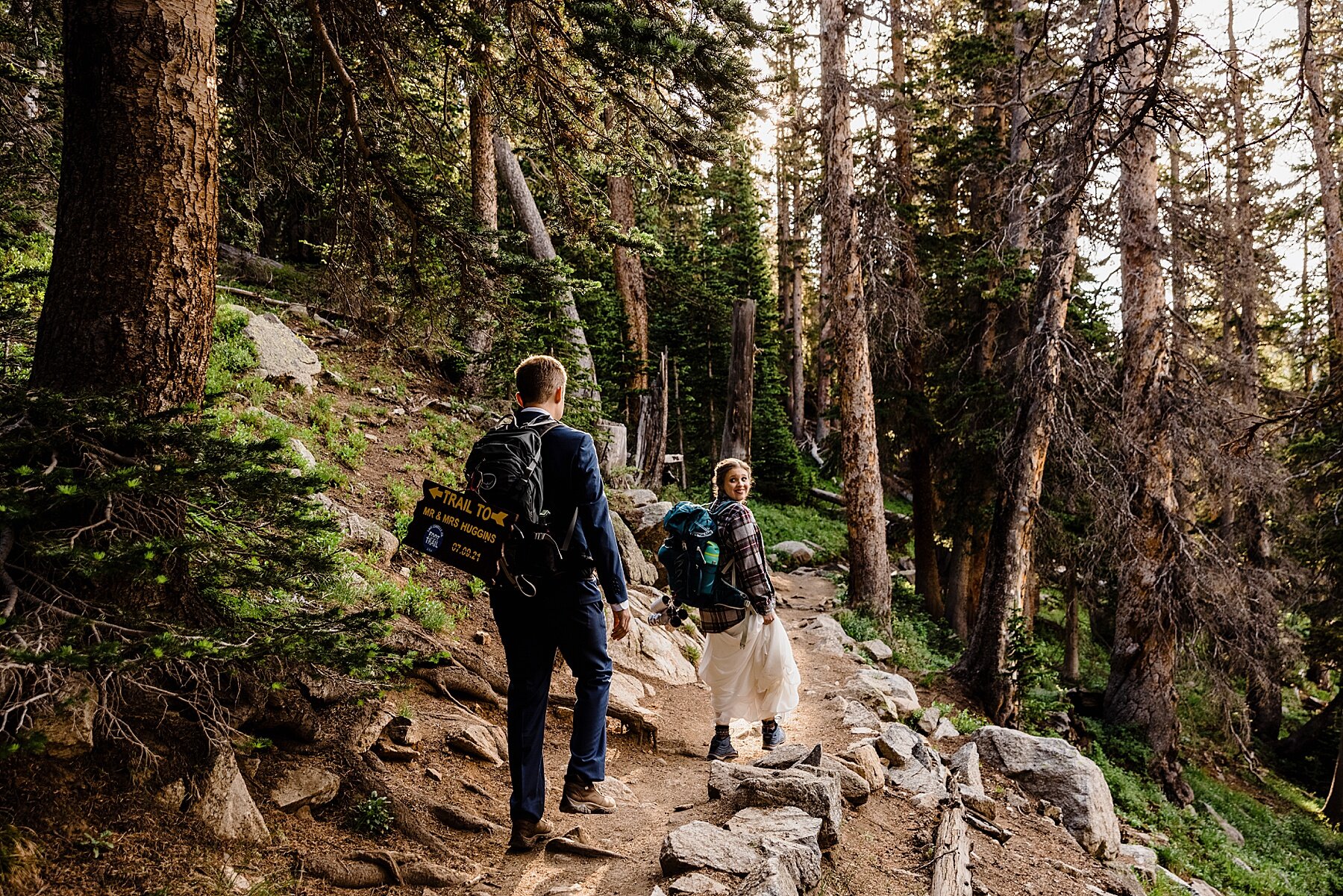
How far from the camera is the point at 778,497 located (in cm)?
2822

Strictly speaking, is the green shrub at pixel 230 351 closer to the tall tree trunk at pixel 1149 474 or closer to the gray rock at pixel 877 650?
the gray rock at pixel 877 650

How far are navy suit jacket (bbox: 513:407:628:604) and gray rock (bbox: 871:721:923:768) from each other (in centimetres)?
388

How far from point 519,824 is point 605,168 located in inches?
211

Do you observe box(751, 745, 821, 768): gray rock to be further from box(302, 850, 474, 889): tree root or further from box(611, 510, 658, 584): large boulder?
box(611, 510, 658, 584): large boulder

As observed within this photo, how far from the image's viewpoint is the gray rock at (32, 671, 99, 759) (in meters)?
2.76

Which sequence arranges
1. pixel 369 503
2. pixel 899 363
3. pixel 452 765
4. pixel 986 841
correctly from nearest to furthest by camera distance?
pixel 452 765 < pixel 986 841 < pixel 369 503 < pixel 899 363

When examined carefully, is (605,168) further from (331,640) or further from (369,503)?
(331,640)

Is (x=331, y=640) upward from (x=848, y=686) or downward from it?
upward

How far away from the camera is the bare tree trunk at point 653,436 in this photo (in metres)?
16.4

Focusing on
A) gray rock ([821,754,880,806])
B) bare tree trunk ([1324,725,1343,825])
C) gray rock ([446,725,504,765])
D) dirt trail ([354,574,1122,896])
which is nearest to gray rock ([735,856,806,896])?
dirt trail ([354,574,1122,896])

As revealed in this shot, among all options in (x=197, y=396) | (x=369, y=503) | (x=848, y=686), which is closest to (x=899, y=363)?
(x=848, y=686)

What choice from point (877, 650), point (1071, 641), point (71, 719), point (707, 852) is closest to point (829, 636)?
point (877, 650)

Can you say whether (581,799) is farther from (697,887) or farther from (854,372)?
(854,372)

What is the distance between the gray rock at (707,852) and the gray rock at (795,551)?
1545 centimetres
